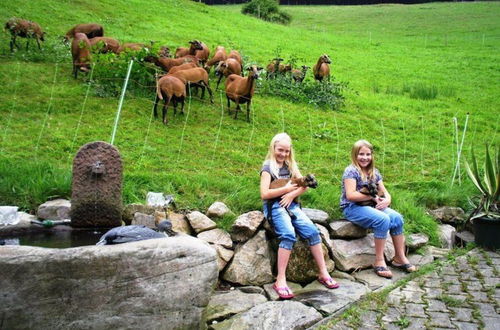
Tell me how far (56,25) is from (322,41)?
12.5 m

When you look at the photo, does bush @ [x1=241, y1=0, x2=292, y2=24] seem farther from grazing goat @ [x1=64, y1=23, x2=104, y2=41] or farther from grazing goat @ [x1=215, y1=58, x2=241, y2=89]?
grazing goat @ [x1=215, y1=58, x2=241, y2=89]

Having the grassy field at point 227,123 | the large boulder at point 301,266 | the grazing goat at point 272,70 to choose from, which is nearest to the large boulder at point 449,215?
the grassy field at point 227,123

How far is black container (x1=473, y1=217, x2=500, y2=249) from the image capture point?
573 cm

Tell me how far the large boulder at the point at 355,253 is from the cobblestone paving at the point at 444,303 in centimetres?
52

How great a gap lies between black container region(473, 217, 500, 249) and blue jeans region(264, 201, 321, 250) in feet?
7.39

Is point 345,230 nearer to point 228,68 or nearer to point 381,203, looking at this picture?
point 381,203

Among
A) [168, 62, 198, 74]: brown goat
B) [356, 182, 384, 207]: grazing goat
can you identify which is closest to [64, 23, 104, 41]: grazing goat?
[168, 62, 198, 74]: brown goat

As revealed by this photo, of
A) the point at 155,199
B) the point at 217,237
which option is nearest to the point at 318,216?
the point at 217,237

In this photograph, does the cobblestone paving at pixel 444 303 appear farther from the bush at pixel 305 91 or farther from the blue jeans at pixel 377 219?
the bush at pixel 305 91

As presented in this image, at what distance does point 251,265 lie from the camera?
476 centimetres

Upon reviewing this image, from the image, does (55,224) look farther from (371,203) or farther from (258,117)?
(258,117)

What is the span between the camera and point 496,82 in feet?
54.7

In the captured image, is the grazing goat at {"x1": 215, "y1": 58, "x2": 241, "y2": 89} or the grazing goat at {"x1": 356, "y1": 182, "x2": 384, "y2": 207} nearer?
the grazing goat at {"x1": 356, "y1": 182, "x2": 384, "y2": 207}

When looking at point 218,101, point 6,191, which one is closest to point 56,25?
point 218,101
